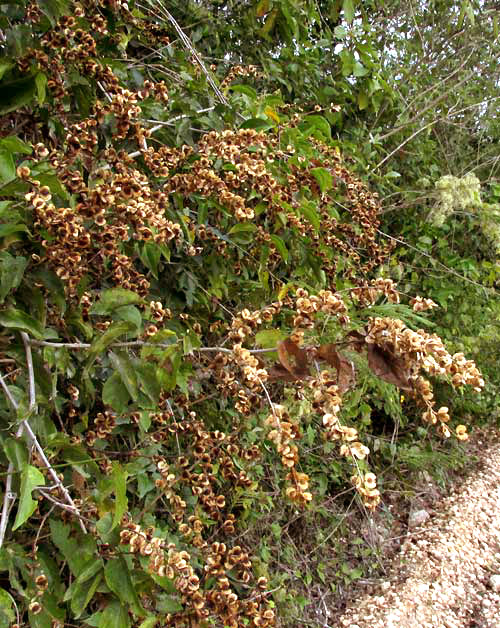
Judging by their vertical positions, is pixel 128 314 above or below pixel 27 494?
above

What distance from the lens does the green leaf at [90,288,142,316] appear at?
87 centimetres

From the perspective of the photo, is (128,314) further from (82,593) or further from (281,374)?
(82,593)

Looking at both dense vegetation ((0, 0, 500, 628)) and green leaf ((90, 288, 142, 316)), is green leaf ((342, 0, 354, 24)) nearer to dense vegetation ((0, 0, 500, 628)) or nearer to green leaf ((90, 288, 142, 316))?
dense vegetation ((0, 0, 500, 628))

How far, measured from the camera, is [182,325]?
1.40 metres

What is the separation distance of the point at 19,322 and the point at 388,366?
0.53m

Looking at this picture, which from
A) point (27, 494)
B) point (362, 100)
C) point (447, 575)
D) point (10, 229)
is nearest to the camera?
point (27, 494)

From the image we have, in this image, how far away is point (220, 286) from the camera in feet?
4.78

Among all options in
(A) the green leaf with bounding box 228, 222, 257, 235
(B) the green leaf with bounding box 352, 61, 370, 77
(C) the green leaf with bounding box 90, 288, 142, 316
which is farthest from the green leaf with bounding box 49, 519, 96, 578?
(B) the green leaf with bounding box 352, 61, 370, 77

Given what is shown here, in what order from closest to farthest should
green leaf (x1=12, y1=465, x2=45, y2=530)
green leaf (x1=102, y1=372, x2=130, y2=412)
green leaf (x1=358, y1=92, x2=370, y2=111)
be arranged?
1. green leaf (x1=12, y1=465, x2=45, y2=530)
2. green leaf (x1=102, y1=372, x2=130, y2=412)
3. green leaf (x1=358, y1=92, x2=370, y2=111)

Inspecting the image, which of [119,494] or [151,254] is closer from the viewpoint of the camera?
[119,494]

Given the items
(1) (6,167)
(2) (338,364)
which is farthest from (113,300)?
(2) (338,364)

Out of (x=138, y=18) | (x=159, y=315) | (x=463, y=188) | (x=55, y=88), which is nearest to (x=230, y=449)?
(x=159, y=315)

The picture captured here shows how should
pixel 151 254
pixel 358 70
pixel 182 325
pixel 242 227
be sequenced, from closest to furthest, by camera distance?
pixel 151 254
pixel 242 227
pixel 182 325
pixel 358 70

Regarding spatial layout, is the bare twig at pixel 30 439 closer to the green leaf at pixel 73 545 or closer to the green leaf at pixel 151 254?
the green leaf at pixel 73 545
